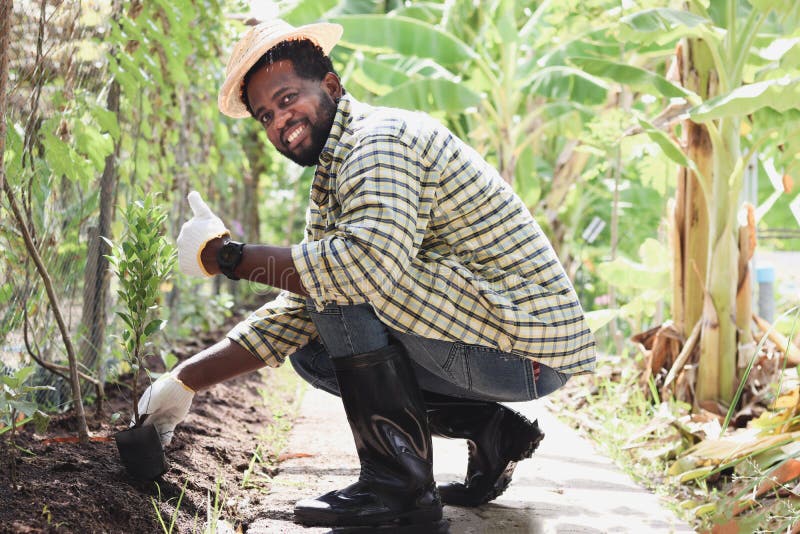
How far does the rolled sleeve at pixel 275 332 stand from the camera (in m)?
2.48

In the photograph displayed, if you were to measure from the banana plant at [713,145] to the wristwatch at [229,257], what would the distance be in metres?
1.60

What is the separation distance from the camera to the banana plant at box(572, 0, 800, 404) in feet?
10.1

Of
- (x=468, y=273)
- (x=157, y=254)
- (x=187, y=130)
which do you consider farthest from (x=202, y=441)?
(x=187, y=130)

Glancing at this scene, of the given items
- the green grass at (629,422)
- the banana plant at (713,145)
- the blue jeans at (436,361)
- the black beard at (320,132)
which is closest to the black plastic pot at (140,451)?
the blue jeans at (436,361)

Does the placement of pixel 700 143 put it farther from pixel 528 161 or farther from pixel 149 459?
pixel 528 161

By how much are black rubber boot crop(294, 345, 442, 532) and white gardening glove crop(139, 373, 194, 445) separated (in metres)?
0.48

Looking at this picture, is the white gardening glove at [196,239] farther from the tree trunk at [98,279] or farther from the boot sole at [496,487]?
the tree trunk at [98,279]

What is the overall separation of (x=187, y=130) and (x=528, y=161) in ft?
9.13

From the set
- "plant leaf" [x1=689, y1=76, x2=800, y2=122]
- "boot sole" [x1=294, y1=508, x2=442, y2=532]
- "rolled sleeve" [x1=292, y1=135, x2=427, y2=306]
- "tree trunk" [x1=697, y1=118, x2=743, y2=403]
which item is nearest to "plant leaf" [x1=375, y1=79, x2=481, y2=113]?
"tree trunk" [x1=697, y1=118, x2=743, y2=403]

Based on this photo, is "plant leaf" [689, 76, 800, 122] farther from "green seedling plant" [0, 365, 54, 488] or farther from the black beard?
"green seedling plant" [0, 365, 54, 488]

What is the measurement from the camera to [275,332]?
98.0 inches

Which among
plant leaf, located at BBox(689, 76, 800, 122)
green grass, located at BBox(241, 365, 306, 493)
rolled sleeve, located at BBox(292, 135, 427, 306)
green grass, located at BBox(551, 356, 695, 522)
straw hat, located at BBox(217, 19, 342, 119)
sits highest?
straw hat, located at BBox(217, 19, 342, 119)

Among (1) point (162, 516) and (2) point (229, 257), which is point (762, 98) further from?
(1) point (162, 516)

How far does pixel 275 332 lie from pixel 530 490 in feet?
3.09
